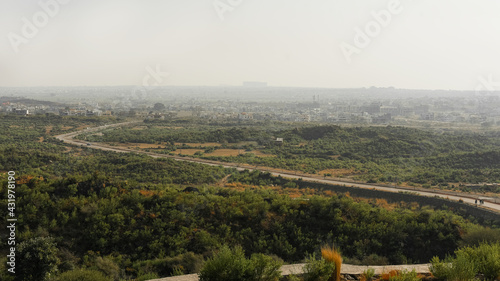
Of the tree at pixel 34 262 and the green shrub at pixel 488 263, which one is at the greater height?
the green shrub at pixel 488 263

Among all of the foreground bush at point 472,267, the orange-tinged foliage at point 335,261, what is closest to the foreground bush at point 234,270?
the orange-tinged foliage at point 335,261

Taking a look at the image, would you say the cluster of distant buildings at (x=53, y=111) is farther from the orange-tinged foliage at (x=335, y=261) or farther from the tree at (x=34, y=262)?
the orange-tinged foliage at (x=335, y=261)

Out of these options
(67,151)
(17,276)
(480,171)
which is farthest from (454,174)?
(67,151)

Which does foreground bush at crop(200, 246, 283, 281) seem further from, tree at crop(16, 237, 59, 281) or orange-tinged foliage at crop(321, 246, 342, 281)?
tree at crop(16, 237, 59, 281)

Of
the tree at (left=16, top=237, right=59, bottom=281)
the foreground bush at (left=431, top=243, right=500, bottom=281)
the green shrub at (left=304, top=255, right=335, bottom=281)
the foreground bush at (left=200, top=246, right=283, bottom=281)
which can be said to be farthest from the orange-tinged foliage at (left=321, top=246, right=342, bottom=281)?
the tree at (left=16, top=237, right=59, bottom=281)

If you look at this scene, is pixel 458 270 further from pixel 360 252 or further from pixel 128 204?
pixel 128 204
